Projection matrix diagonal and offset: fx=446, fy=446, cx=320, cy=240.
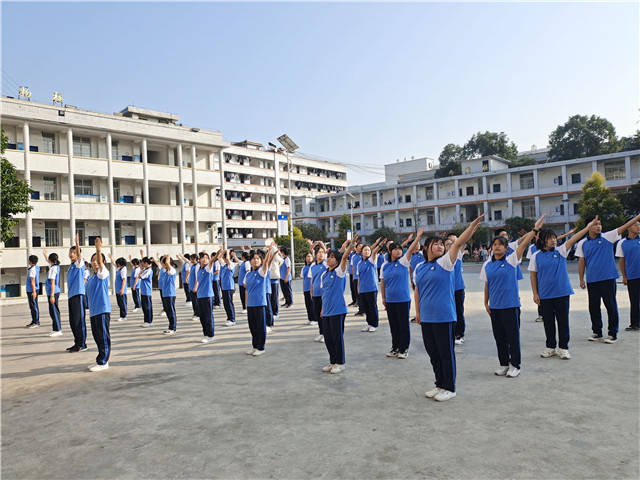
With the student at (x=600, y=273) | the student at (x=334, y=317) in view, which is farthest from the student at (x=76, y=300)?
the student at (x=600, y=273)

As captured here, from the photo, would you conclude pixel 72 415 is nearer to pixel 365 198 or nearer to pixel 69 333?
pixel 69 333

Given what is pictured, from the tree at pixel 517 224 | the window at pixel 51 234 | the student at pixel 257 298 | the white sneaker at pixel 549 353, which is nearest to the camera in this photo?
the white sneaker at pixel 549 353

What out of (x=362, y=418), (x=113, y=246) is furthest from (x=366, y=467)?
(x=113, y=246)

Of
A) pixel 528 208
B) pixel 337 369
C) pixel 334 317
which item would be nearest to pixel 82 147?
pixel 334 317

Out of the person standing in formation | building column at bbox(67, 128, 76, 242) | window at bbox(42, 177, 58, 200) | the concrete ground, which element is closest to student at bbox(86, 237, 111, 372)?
the concrete ground

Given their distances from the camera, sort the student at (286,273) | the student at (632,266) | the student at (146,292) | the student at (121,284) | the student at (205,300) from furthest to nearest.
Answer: the student at (286,273) → the student at (121,284) → the student at (146,292) → the student at (205,300) → the student at (632,266)

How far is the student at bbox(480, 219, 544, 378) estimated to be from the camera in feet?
18.4

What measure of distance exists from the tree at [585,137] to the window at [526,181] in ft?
31.8

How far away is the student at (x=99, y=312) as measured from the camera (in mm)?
7082

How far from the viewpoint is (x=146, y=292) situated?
11.6 meters

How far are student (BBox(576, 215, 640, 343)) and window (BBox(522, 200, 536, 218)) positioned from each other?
141ft

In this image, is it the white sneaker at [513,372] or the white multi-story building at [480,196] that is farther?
the white multi-story building at [480,196]

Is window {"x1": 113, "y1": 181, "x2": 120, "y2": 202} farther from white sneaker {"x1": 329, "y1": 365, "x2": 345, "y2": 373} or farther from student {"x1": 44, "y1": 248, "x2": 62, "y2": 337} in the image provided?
white sneaker {"x1": 329, "y1": 365, "x2": 345, "y2": 373}

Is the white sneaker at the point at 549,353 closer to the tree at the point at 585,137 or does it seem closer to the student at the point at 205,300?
the student at the point at 205,300
